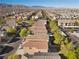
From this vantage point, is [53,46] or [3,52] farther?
[53,46]

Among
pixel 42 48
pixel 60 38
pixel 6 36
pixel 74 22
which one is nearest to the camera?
pixel 42 48

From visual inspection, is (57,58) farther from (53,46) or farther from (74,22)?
(74,22)

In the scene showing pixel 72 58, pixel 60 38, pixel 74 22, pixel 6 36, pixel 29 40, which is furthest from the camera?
pixel 74 22

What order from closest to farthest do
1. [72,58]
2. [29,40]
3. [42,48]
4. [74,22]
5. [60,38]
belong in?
[72,58] < [42,48] < [29,40] < [60,38] < [74,22]

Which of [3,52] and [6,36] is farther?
[6,36]

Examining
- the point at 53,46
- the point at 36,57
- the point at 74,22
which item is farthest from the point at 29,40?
the point at 74,22

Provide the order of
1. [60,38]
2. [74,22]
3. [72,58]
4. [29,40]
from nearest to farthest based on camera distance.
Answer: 1. [72,58]
2. [29,40]
3. [60,38]
4. [74,22]

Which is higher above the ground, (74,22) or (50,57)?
(50,57)

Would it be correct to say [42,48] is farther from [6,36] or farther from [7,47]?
[6,36]

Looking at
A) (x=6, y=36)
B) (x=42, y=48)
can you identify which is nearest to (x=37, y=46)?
(x=42, y=48)
